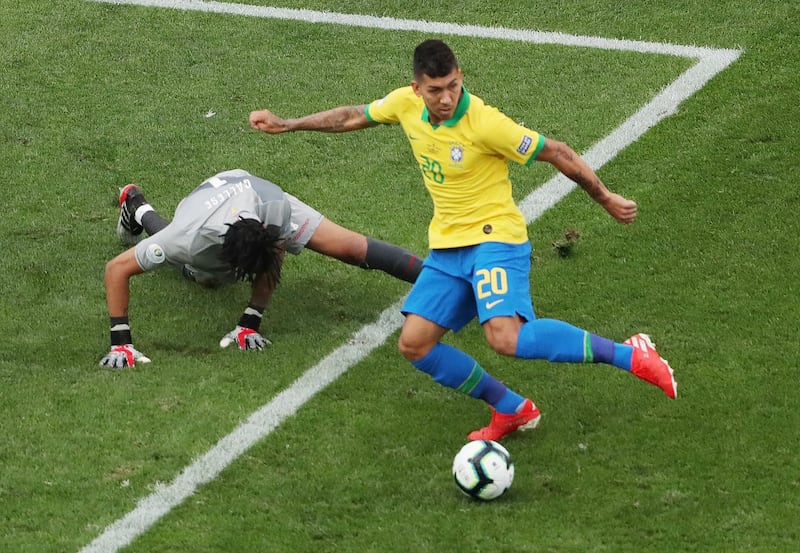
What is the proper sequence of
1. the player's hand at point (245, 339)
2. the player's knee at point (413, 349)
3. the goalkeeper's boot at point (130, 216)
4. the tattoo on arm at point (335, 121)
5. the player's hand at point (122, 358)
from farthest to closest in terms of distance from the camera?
1. the goalkeeper's boot at point (130, 216)
2. the player's hand at point (245, 339)
3. the player's hand at point (122, 358)
4. the tattoo on arm at point (335, 121)
5. the player's knee at point (413, 349)

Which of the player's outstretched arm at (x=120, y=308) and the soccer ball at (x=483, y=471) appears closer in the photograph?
the soccer ball at (x=483, y=471)

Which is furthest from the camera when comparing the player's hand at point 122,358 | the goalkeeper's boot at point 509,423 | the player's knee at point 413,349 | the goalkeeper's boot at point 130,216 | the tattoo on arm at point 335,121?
the goalkeeper's boot at point 130,216

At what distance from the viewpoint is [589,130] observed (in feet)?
34.4

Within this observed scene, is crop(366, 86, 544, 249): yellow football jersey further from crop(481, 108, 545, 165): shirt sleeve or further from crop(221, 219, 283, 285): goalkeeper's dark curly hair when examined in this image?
crop(221, 219, 283, 285): goalkeeper's dark curly hair

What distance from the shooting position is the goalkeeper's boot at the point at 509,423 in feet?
23.4

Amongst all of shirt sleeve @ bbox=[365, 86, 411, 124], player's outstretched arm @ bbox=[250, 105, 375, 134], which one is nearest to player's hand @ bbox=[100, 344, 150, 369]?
player's outstretched arm @ bbox=[250, 105, 375, 134]

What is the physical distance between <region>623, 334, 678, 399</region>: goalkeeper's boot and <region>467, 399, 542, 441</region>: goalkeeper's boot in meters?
0.54

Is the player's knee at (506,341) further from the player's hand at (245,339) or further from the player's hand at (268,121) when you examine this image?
the player's hand at (245,339)

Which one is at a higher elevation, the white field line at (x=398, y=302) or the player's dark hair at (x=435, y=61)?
the player's dark hair at (x=435, y=61)

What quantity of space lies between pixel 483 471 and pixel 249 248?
6.37 feet

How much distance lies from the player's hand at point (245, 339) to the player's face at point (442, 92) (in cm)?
195

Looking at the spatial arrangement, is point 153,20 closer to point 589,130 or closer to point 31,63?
point 31,63

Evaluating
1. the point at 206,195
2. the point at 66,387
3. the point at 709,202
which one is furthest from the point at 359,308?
the point at 709,202

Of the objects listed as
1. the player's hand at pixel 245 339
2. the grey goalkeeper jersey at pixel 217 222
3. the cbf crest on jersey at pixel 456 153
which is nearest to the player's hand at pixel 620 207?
the cbf crest on jersey at pixel 456 153
